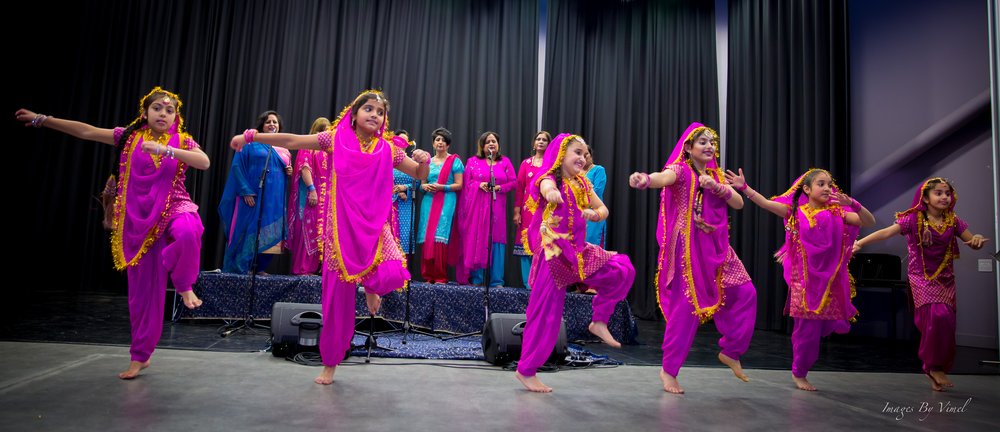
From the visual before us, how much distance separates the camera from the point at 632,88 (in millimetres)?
8359

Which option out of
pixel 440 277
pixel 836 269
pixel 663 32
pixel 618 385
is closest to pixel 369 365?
pixel 618 385

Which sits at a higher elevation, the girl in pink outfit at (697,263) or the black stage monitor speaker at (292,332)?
the girl in pink outfit at (697,263)

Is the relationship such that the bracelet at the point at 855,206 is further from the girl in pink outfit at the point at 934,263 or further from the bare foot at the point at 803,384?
the bare foot at the point at 803,384

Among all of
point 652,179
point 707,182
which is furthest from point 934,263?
point 652,179

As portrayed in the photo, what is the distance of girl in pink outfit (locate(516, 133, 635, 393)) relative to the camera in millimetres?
3107

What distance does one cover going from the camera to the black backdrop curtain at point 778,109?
22.7ft

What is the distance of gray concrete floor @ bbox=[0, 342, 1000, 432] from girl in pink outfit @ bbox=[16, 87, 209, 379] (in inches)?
12.4

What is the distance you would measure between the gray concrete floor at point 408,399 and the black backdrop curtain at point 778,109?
11.0 ft

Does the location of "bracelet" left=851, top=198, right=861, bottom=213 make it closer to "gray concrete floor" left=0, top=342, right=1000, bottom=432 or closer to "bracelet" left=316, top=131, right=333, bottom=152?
"gray concrete floor" left=0, top=342, right=1000, bottom=432

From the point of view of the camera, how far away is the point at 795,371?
3.69m

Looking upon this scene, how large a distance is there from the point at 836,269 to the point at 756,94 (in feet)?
14.6

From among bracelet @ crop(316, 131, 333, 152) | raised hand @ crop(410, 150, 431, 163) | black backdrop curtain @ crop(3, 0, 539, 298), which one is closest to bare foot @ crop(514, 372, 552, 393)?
raised hand @ crop(410, 150, 431, 163)

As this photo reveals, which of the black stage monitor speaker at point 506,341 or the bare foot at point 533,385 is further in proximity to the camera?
the black stage monitor speaker at point 506,341

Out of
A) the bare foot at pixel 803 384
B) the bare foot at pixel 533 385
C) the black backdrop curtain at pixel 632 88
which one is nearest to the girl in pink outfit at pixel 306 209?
the bare foot at pixel 533 385
